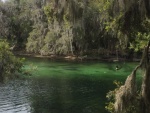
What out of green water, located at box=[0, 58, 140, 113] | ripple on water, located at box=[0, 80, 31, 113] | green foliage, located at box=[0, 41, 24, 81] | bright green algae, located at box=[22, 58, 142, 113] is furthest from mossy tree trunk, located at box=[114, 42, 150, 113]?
ripple on water, located at box=[0, 80, 31, 113]

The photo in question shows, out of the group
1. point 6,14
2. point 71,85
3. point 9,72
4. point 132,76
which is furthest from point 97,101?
point 6,14

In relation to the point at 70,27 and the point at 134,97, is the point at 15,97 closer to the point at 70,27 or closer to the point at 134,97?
the point at 134,97

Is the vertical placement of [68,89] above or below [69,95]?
above

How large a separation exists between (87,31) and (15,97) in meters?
24.7

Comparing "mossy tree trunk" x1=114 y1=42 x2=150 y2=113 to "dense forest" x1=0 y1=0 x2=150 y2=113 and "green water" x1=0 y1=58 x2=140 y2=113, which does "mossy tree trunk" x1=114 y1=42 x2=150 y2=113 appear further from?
"green water" x1=0 y1=58 x2=140 y2=113

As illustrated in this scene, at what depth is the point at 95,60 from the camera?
46.5m

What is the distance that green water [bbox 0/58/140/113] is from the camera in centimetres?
1952

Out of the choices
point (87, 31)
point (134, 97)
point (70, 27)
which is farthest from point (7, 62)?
point (87, 31)

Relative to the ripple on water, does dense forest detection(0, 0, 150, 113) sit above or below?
above

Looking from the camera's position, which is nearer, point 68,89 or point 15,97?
point 15,97

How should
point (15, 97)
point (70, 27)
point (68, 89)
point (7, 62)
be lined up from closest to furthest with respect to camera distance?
1. point (7, 62)
2. point (15, 97)
3. point (68, 89)
4. point (70, 27)

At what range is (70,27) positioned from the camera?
127ft

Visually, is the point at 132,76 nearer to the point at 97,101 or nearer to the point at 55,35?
the point at 97,101

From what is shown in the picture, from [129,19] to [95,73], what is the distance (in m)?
26.7
